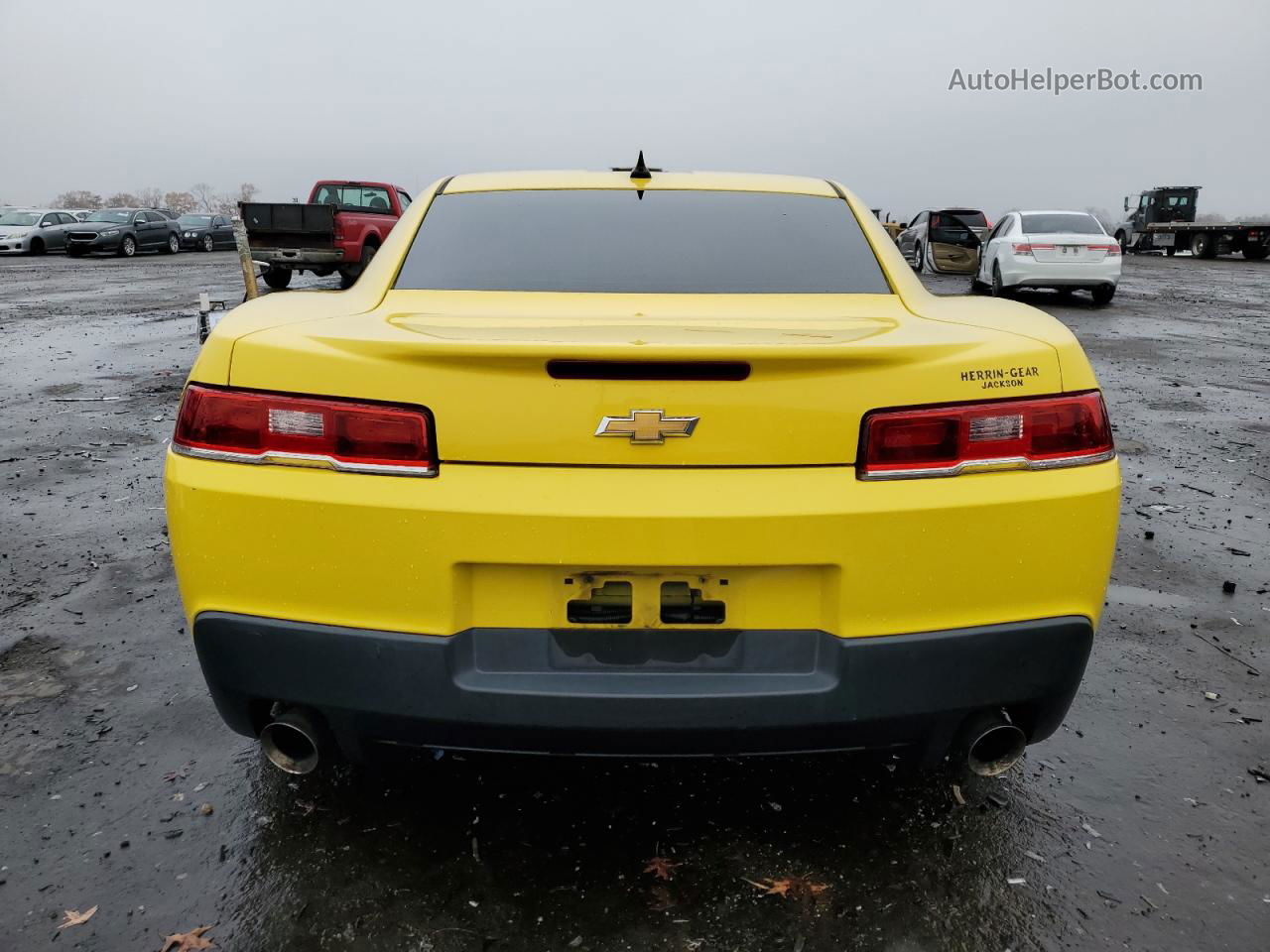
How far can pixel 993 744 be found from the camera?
215cm

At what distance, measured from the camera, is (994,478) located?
1.99 metres

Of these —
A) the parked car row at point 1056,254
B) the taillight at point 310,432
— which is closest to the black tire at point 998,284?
the parked car row at point 1056,254

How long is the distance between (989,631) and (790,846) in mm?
785

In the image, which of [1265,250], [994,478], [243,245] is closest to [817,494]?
[994,478]

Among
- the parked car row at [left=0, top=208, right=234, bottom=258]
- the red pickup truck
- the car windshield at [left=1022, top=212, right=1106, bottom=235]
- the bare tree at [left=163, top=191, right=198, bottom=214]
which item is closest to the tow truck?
the car windshield at [left=1022, top=212, right=1106, bottom=235]

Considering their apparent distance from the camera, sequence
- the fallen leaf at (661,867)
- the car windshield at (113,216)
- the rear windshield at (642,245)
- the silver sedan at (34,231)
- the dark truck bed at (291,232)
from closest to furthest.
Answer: the fallen leaf at (661,867) < the rear windshield at (642,245) < the dark truck bed at (291,232) < the car windshield at (113,216) < the silver sedan at (34,231)

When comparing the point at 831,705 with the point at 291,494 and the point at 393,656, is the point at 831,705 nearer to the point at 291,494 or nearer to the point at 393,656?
the point at 393,656

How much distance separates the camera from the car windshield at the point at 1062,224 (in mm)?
15703

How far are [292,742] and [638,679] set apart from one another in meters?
0.83

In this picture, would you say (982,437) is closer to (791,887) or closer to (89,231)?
(791,887)

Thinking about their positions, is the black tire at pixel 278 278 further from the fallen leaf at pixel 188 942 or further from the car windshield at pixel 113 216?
the fallen leaf at pixel 188 942

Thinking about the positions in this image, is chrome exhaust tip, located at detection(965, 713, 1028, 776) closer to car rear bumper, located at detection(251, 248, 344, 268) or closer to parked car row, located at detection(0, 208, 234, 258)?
car rear bumper, located at detection(251, 248, 344, 268)

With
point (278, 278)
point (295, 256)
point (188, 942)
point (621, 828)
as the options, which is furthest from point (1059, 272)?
point (188, 942)

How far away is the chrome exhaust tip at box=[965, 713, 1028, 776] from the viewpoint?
83.0 inches
